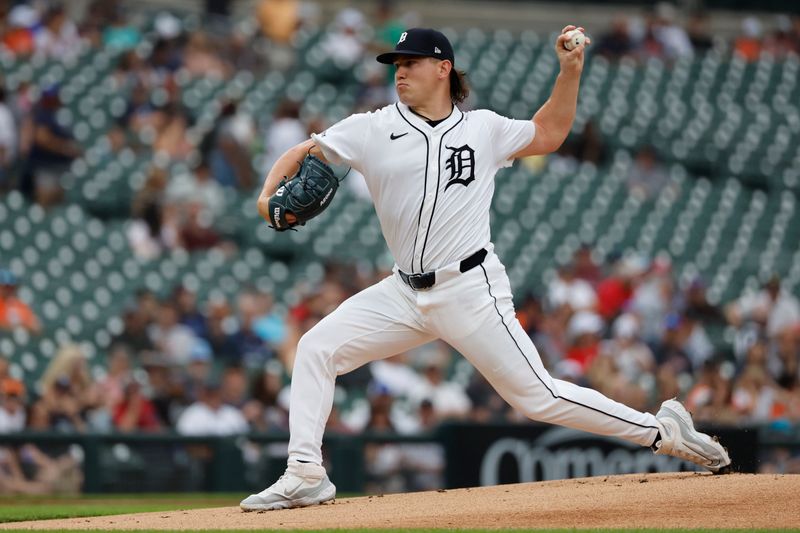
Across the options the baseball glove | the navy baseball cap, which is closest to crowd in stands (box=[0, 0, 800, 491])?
the baseball glove

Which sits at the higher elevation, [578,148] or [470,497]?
[578,148]

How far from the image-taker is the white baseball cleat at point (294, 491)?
542 centimetres

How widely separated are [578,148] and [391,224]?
10528 millimetres

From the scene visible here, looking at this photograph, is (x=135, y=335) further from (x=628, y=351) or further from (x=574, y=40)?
(x=574, y=40)

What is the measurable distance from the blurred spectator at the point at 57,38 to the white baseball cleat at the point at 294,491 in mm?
9017

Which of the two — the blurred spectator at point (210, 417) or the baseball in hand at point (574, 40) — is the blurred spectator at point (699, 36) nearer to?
the blurred spectator at point (210, 417)

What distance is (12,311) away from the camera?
33.6 ft

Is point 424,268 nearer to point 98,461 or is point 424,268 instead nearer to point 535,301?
point 98,461

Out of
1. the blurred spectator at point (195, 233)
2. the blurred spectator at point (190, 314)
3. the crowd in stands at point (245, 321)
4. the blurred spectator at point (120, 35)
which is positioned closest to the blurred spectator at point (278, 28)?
the crowd in stands at point (245, 321)

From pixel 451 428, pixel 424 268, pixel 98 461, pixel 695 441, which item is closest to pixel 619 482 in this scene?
pixel 695 441

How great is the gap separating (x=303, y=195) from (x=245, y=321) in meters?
5.82

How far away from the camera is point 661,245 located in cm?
1429

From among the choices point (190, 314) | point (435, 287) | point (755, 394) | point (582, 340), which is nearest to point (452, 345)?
point (435, 287)

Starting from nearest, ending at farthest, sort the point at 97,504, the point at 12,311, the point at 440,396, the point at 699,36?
the point at 97,504 < the point at 12,311 < the point at 440,396 < the point at 699,36
